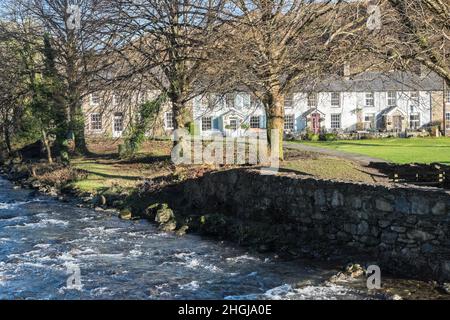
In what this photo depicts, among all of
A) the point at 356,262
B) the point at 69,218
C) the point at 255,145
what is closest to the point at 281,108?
the point at 255,145

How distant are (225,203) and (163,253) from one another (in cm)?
430

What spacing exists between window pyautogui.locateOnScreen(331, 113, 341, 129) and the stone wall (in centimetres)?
4561

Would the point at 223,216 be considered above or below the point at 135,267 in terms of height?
above

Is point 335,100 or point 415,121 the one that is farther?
point 415,121

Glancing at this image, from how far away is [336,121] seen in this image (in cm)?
6306

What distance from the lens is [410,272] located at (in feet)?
39.2

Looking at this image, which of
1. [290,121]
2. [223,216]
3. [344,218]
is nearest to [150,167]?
[223,216]

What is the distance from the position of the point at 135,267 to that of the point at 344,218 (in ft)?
17.2

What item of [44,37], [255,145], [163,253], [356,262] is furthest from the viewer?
[44,37]

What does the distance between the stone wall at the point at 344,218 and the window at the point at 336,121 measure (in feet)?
150

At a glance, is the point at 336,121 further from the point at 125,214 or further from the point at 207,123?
the point at 125,214

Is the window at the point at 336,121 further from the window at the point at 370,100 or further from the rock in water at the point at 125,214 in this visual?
the rock in water at the point at 125,214

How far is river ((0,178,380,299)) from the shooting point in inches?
444
